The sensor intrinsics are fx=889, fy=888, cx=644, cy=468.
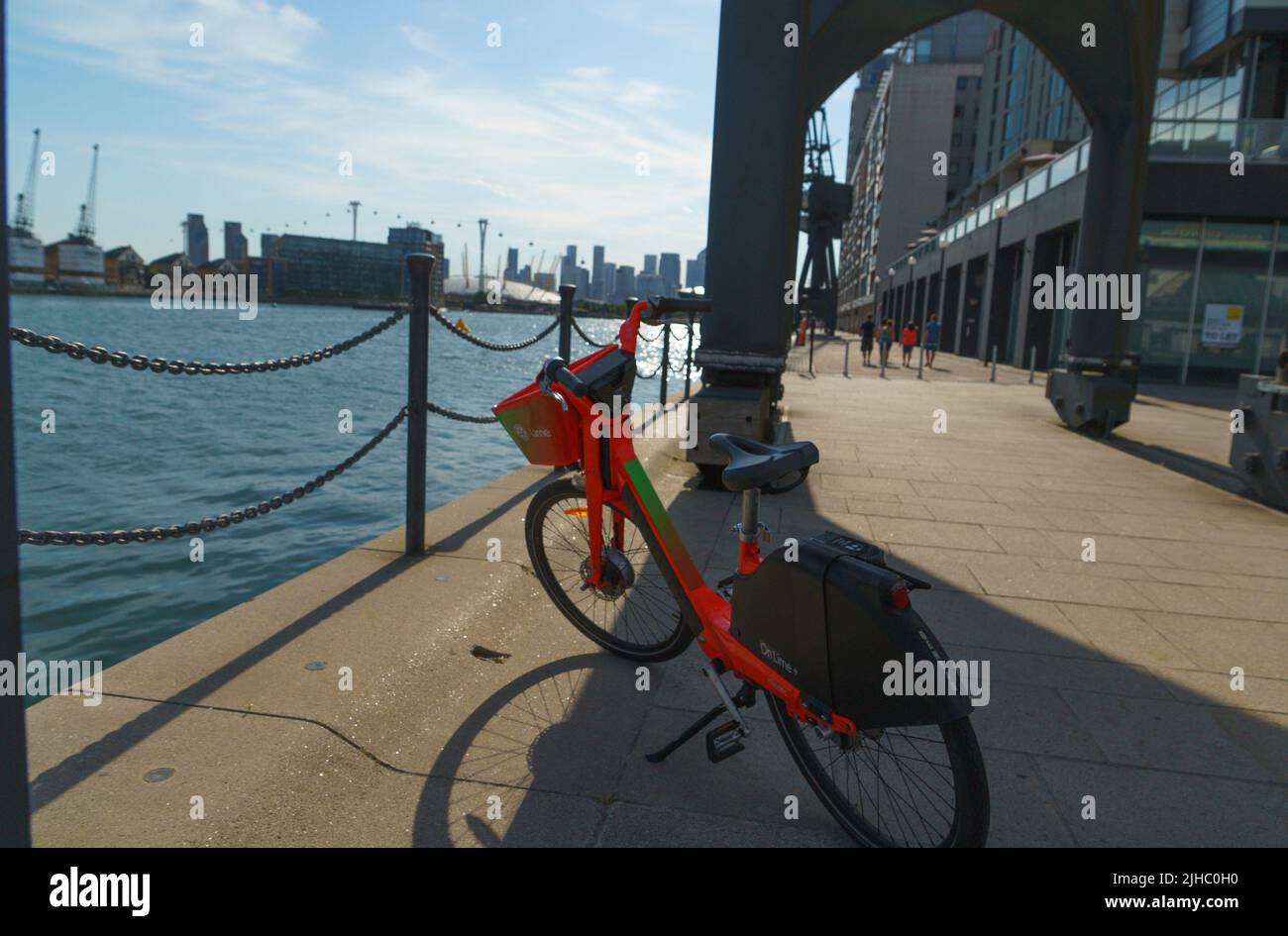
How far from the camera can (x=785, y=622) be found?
2.50m

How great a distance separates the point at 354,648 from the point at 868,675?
213 cm

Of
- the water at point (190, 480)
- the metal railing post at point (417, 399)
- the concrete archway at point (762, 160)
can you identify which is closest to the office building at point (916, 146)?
the water at point (190, 480)

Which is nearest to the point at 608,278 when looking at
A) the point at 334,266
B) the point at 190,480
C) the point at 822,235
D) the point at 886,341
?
the point at 334,266

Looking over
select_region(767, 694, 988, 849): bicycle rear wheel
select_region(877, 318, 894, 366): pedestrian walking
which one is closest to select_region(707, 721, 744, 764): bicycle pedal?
select_region(767, 694, 988, 849): bicycle rear wheel

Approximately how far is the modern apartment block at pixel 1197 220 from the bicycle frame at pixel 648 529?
1832 cm

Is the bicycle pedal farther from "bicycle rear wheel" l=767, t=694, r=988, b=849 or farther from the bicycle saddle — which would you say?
the bicycle saddle

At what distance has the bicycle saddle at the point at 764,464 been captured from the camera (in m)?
2.54

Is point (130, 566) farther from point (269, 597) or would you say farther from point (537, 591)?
point (537, 591)

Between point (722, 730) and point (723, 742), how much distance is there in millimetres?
38

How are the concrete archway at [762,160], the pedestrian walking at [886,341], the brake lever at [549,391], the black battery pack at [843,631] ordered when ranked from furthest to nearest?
the pedestrian walking at [886,341]
the concrete archway at [762,160]
the brake lever at [549,391]
the black battery pack at [843,631]

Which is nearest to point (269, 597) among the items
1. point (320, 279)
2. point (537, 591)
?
point (537, 591)

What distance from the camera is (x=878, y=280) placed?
265 ft

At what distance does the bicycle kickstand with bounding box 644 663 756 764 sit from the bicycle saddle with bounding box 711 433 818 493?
645 millimetres

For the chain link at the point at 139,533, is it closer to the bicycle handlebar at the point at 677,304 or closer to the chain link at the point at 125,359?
the chain link at the point at 125,359
